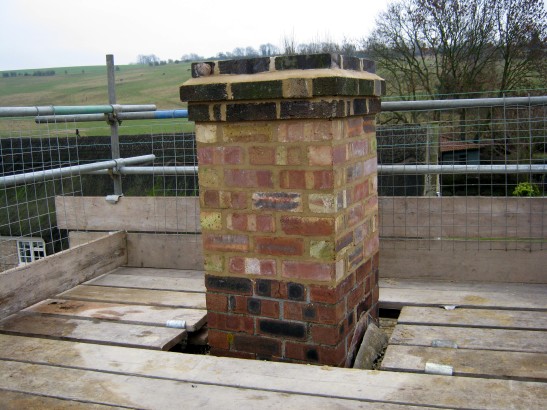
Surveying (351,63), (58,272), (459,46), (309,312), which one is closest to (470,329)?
(309,312)

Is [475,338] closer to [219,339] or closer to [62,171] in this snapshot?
[219,339]

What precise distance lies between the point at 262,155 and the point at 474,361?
1.25 metres

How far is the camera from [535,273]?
3547 millimetres

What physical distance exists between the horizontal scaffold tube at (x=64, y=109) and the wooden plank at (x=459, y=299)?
92.4 inches

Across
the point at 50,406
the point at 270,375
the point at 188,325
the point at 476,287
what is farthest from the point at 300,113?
the point at 476,287

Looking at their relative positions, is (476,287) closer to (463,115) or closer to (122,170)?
(122,170)

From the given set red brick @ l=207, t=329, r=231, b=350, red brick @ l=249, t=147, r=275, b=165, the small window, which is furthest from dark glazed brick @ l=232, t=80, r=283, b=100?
the small window

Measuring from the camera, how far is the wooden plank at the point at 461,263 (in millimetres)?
3555

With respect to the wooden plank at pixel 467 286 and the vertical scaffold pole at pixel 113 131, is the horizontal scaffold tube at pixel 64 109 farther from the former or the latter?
the wooden plank at pixel 467 286

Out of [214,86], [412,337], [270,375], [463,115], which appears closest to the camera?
[270,375]

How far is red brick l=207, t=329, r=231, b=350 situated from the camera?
2.78 meters

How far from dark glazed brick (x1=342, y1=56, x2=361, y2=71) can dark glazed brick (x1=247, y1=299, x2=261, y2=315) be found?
1121 millimetres

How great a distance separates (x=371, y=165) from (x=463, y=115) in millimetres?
10434

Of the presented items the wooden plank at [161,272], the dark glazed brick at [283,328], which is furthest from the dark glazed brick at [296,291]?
the wooden plank at [161,272]
